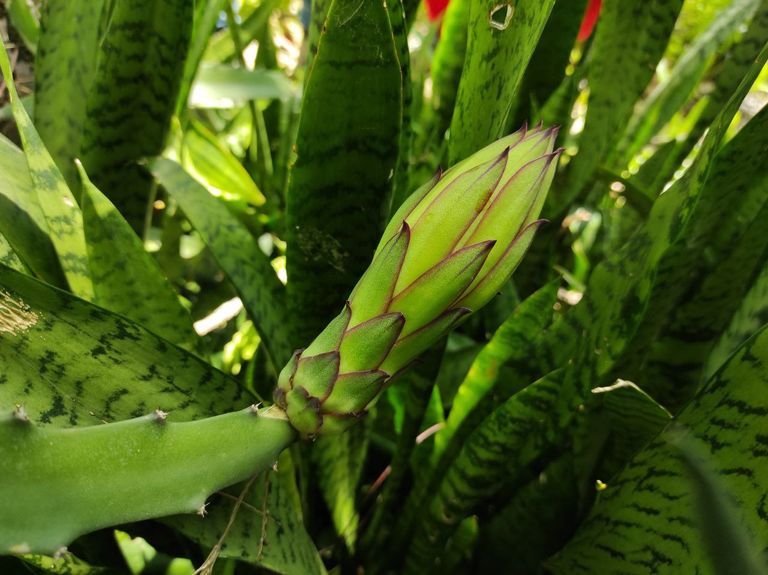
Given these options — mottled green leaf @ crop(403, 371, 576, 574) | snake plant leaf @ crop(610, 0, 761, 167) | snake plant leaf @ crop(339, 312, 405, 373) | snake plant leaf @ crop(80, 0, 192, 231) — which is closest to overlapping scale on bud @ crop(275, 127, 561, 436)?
snake plant leaf @ crop(339, 312, 405, 373)

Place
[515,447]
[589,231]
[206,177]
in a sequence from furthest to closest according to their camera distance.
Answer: [589,231]
[206,177]
[515,447]

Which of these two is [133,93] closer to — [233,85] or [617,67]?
[233,85]

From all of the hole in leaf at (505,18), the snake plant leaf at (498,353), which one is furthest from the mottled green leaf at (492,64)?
the snake plant leaf at (498,353)

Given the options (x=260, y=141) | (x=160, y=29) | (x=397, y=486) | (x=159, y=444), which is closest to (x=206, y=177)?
(x=260, y=141)

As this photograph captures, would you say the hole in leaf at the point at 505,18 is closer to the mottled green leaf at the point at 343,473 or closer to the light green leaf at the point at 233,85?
the mottled green leaf at the point at 343,473

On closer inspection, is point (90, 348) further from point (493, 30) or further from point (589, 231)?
point (589, 231)

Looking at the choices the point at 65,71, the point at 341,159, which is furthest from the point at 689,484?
the point at 65,71
